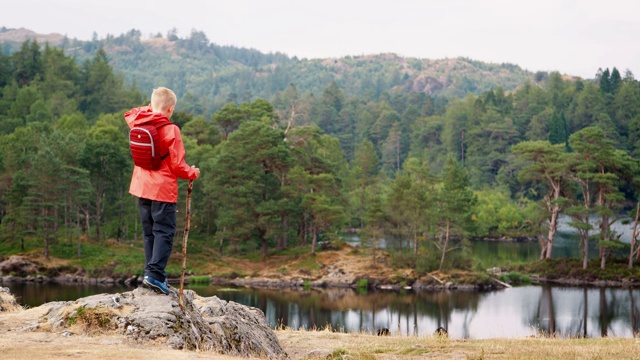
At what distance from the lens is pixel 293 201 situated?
49.0m

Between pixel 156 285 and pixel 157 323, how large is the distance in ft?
2.36

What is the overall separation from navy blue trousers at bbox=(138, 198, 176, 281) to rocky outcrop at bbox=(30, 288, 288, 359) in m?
0.47

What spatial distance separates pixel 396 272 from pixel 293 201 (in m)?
7.96

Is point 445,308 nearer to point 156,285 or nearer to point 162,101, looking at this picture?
point 156,285

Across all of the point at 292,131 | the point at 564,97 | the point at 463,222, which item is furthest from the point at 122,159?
the point at 564,97

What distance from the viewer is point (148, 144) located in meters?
9.59

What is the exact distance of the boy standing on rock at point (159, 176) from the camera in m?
9.61

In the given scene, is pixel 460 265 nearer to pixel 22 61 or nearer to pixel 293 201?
pixel 293 201

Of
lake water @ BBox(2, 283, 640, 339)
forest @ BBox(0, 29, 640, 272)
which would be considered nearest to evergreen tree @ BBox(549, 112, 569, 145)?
forest @ BBox(0, 29, 640, 272)

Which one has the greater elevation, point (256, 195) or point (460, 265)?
point (256, 195)

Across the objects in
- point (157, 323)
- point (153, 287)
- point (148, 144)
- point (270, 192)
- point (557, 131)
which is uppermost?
point (557, 131)

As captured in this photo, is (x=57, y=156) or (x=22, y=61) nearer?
(x=57, y=156)

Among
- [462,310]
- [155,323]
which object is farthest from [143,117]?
[462,310]

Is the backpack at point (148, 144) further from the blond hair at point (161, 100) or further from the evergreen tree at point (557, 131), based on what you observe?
the evergreen tree at point (557, 131)
